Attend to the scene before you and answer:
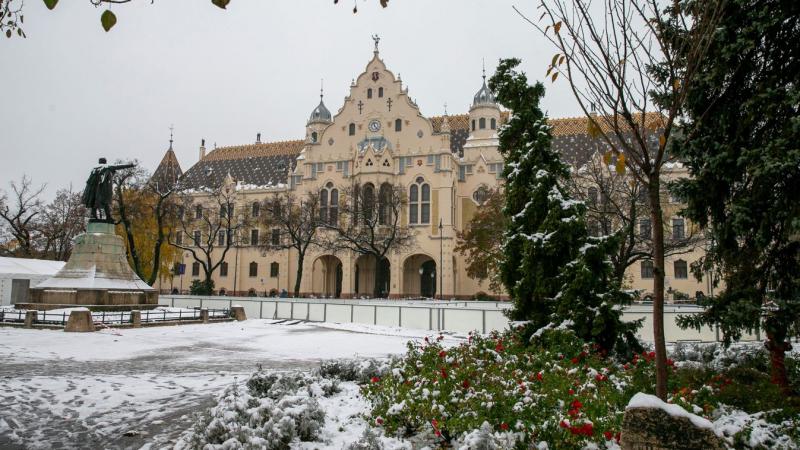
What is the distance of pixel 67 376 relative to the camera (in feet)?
35.4

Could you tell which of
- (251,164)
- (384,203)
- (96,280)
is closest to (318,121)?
(251,164)

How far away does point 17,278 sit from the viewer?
1313 inches

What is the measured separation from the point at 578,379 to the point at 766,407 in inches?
85.2

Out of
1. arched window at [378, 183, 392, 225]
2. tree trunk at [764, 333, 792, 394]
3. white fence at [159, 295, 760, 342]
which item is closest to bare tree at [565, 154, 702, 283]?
white fence at [159, 295, 760, 342]

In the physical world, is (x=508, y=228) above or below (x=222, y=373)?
above

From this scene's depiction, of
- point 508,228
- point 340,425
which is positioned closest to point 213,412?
point 340,425

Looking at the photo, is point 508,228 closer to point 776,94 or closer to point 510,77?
point 510,77

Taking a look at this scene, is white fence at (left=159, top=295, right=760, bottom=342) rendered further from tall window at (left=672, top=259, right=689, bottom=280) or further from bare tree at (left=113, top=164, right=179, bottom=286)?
tall window at (left=672, top=259, right=689, bottom=280)

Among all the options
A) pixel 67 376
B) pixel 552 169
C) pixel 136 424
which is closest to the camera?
pixel 136 424

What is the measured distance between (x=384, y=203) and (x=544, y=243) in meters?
33.5

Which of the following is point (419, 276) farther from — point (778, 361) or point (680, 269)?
point (778, 361)

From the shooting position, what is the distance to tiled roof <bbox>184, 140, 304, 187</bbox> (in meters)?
71.8

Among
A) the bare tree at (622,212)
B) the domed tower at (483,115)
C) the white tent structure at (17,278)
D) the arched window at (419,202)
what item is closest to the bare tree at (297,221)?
the arched window at (419,202)

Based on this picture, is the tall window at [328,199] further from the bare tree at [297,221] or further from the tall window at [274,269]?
the tall window at [274,269]
